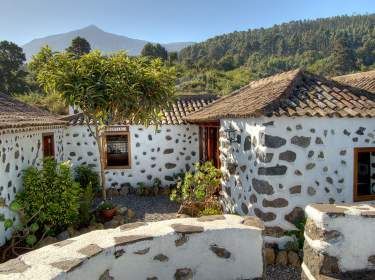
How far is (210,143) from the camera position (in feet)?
34.8

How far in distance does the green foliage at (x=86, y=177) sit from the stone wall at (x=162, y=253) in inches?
332

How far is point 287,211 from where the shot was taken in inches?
245

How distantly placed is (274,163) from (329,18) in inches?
3373

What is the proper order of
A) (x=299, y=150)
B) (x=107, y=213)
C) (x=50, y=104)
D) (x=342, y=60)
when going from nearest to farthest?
1. (x=299, y=150)
2. (x=107, y=213)
3. (x=50, y=104)
4. (x=342, y=60)

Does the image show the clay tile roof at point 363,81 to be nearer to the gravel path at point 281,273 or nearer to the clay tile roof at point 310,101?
the clay tile roof at point 310,101

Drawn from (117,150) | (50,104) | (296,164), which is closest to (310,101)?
(296,164)

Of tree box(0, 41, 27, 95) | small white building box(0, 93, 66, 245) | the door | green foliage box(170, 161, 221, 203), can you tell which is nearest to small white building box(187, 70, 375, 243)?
green foliage box(170, 161, 221, 203)

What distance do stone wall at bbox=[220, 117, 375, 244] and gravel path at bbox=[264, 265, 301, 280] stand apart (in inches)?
22.0

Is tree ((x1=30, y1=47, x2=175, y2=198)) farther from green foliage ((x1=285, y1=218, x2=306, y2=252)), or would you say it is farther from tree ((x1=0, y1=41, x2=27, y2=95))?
tree ((x1=0, y1=41, x2=27, y2=95))

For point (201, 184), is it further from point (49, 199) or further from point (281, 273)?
point (49, 199)

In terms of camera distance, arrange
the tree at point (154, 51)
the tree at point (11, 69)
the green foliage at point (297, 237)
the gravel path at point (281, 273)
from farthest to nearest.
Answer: the tree at point (154, 51) < the tree at point (11, 69) < the green foliage at point (297, 237) < the gravel path at point (281, 273)

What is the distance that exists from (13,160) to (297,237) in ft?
19.9

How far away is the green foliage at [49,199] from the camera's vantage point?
278 inches

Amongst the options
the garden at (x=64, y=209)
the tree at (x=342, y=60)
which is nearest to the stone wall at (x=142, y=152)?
the garden at (x=64, y=209)
